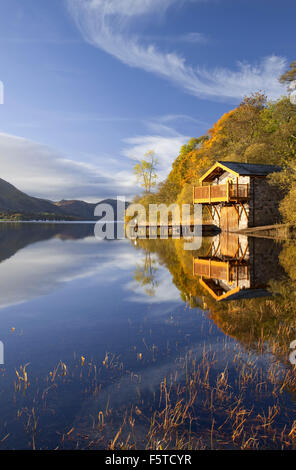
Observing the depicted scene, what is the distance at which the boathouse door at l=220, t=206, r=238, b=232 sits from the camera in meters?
30.2

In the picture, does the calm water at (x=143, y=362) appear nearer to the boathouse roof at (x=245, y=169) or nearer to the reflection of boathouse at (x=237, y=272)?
the reflection of boathouse at (x=237, y=272)

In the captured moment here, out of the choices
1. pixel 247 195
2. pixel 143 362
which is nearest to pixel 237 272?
pixel 143 362

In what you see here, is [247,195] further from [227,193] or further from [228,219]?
[228,219]

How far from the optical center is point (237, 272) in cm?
1160

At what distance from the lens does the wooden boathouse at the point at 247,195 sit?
89.5 ft

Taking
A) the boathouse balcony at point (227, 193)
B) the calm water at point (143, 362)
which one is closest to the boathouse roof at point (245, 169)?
the boathouse balcony at point (227, 193)

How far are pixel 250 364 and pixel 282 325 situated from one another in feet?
6.39

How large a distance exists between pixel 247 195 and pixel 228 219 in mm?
4193

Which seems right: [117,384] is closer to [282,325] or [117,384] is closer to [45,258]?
[282,325]

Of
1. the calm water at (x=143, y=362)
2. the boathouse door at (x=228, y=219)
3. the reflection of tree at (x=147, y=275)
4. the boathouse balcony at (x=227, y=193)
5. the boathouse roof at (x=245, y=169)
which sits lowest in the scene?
the calm water at (x=143, y=362)

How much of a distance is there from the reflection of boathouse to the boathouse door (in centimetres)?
1328

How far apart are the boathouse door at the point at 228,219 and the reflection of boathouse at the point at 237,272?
13.3m

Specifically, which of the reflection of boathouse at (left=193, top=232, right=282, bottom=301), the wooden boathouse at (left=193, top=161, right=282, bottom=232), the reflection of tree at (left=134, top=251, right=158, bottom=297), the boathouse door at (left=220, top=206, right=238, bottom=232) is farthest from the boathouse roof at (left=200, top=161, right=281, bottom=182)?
the reflection of tree at (left=134, top=251, right=158, bottom=297)

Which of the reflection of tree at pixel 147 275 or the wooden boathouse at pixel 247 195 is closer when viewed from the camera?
the reflection of tree at pixel 147 275
